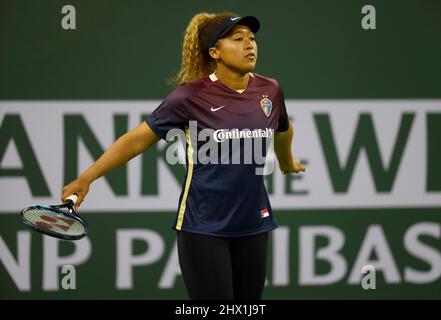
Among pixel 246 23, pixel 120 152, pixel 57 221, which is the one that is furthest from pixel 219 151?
pixel 57 221

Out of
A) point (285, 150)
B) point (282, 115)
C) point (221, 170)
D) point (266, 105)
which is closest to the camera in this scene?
point (221, 170)

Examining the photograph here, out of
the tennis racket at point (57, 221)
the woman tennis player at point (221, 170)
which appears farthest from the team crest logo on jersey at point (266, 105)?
the tennis racket at point (57, 221)

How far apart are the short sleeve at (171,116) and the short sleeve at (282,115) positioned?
15.1 inches

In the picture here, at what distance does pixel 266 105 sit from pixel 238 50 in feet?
0.74

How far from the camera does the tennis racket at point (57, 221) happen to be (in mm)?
2438

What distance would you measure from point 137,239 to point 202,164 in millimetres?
1655

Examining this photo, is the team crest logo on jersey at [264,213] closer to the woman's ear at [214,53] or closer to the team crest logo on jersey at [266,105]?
the team crest logo on jersey at [266,105]

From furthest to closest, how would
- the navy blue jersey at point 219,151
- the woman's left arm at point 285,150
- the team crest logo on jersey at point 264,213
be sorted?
the woman's left arm at point 285,150 < the team crest logo on jersey at point 264,213 < the navy blue jersey at point 219,151

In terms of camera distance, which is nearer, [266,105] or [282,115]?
[266,105]

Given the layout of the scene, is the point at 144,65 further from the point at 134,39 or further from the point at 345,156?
the point at 345,156

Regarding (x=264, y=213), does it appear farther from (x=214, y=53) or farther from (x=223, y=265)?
(x=214, y=53)

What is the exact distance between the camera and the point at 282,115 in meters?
2.68

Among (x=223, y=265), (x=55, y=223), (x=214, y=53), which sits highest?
(x=214, y=53)
